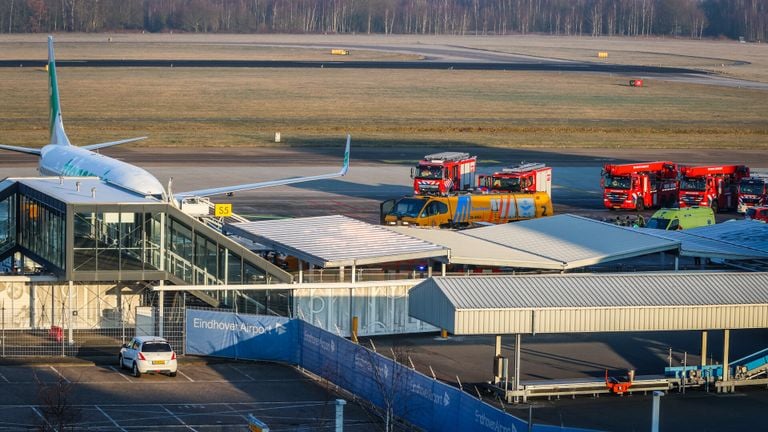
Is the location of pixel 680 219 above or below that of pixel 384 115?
below

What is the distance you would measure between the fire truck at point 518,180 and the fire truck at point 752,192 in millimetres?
14226

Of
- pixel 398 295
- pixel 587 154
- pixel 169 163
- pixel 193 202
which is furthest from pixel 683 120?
pixel 398 295

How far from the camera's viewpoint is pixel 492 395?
1794 inches

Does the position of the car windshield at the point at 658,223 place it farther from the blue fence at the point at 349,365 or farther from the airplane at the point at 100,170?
the blue fence at the point at 349,365

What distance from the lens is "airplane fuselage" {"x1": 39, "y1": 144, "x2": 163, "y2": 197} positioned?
6462cm

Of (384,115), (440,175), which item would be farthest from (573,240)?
(384,115)

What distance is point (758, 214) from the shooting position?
8344cm

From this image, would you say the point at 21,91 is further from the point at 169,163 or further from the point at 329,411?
the point at 329,411

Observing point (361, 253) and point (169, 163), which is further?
point (169, 163)

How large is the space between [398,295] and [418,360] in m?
5.68

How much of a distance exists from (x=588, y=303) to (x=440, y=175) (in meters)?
47.5

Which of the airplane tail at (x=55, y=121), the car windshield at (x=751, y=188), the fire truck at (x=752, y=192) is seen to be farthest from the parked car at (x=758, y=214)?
the airplane tail at (x=55, y=121)

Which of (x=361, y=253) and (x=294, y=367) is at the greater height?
(x=361, y=253)

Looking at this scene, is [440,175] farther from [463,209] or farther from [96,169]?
[96,169]
